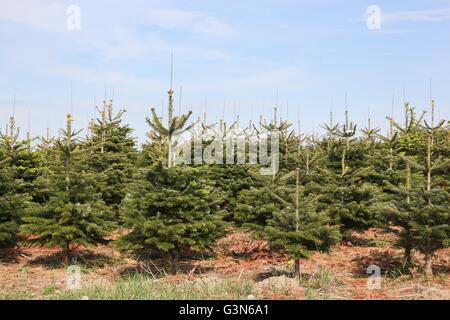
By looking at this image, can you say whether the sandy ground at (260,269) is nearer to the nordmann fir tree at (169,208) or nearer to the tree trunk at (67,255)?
the tree trunk at (67,255)

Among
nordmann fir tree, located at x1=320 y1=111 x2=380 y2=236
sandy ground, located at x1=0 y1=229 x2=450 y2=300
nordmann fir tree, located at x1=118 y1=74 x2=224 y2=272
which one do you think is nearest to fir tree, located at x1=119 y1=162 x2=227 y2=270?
nordmann fir tree, located at x1=118 y1=74 x2=224 y2=272

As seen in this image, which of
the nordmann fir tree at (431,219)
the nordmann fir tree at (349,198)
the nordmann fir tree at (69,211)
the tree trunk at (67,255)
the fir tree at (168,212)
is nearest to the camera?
the nordmann fir tree at (431,219)

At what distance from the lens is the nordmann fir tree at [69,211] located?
36.7 ft

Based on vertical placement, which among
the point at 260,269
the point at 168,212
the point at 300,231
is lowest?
the point at 260,269

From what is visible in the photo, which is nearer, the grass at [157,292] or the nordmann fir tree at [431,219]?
the grass at [157,292]

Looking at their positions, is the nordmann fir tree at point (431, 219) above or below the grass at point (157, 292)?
above

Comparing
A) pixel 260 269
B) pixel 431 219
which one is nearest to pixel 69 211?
pixel 260 269

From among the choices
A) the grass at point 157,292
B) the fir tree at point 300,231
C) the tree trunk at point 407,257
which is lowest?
the grass at point 157,292

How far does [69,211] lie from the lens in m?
11.3

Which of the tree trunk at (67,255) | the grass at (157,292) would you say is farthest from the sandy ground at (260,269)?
the grass at (157,292)

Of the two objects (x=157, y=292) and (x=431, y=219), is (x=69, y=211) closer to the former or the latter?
(x=157, y=292)

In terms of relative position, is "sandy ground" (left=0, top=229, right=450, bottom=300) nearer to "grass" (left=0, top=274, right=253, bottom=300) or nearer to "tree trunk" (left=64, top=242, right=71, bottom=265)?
"tree trunk" (left=64, top=242, right=71, bottom=265)

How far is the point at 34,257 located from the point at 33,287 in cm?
363
